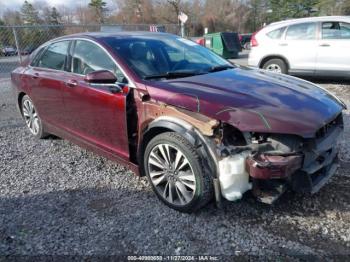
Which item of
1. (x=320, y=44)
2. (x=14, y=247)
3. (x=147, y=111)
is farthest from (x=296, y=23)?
(x=14, y=247)

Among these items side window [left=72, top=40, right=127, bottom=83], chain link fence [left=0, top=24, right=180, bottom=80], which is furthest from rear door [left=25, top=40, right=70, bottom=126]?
chain link fence [left=0, top=24, right=180, bottom=80]

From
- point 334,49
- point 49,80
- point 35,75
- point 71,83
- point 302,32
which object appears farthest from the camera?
point 302,32

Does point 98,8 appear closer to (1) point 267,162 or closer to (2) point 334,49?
(2) point 334,49

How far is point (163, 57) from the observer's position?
342 cm

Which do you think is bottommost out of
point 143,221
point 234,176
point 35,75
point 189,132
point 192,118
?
point 143,221

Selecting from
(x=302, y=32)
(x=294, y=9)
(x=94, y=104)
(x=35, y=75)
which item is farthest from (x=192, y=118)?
(x=294, y=9)

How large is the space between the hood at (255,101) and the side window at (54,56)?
174 cm

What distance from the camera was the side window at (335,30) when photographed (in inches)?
294

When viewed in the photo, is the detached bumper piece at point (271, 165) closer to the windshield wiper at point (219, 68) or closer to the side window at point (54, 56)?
the windshield wiper at point (219, 68)

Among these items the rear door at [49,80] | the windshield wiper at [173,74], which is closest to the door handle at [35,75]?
the rear door at [49,80]

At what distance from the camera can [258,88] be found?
284 centimetres

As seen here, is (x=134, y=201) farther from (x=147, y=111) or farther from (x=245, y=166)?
(x=245, y=166)

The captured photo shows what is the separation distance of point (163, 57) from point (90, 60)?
85 cm

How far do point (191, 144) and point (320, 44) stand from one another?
6682 mm
